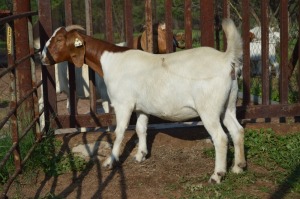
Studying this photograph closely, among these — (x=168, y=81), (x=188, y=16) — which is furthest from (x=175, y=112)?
(x=188, y=16)

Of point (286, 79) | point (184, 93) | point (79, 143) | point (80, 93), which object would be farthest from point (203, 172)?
point (80, 93)

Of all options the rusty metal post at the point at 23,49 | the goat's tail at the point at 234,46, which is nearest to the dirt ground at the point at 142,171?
the rusty metal post at the point at 23,49

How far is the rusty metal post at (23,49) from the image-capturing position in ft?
18.6

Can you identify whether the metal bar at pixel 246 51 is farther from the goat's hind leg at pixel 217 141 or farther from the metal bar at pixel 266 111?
the goat's hind leg at pixel 217 141

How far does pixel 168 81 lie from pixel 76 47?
1.25 metres

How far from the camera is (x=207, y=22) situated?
6.15 metres

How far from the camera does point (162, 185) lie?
4.75m

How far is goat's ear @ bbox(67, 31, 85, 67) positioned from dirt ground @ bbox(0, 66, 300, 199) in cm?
97

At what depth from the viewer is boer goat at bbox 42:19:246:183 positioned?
15.4 ft

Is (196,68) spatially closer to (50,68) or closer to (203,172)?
(203,172)

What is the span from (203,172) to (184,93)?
84cm

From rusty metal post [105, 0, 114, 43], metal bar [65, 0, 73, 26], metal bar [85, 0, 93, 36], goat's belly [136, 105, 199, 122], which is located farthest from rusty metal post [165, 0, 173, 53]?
goat's belly [136, 105, 199, 122]

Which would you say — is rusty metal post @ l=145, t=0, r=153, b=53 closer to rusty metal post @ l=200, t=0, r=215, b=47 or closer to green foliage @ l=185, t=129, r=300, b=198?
rusty metal post @ l=200, t=0, r=215, b=47

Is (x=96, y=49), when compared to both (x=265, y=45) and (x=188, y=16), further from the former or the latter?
(x=265, y=45)
